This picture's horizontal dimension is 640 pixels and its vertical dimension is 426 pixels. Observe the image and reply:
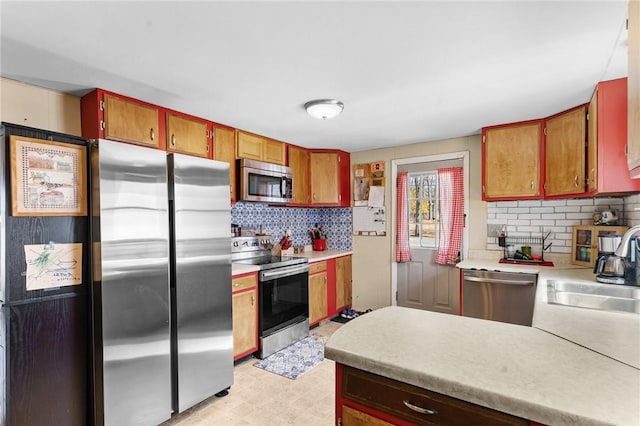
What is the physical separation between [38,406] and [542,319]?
254 centimetres

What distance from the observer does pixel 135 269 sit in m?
1.94

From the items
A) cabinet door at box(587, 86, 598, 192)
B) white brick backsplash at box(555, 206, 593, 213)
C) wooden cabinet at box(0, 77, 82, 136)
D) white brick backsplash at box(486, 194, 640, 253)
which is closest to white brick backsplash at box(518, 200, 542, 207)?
white brick backsplash at box(486, 194, 640, 253)

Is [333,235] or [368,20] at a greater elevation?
[368,20]

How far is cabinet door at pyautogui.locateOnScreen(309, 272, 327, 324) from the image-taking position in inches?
147

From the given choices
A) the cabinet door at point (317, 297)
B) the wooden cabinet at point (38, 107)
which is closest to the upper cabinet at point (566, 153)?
the cabinet door at point (317, 297)

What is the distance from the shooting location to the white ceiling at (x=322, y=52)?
1.42 meters

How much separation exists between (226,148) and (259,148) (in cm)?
43

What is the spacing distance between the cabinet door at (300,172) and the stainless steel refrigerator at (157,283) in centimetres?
153

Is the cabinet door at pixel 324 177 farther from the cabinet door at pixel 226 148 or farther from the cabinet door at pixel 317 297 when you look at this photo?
the cabinet door at pixel 226 148

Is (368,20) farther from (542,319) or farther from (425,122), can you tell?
(425,122)

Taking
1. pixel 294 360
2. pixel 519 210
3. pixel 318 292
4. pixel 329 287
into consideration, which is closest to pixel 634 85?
pixel 519 210

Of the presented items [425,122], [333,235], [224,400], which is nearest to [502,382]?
[224,400]

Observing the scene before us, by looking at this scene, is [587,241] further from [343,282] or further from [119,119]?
[119,119]

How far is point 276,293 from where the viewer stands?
10.5 feet
